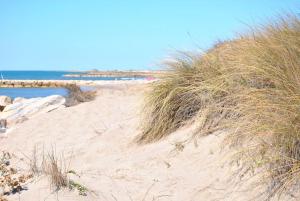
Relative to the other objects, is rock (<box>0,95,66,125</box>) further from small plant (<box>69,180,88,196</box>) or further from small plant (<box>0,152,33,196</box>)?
small plant (<box>69,180,88,196</box>)

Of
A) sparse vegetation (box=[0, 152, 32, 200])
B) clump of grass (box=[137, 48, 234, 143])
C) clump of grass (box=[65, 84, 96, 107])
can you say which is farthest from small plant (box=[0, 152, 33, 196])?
clump of grass (box=[65, 84, 96, 107])

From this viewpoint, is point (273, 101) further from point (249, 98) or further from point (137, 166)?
point (137, 166)

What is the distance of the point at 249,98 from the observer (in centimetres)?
534

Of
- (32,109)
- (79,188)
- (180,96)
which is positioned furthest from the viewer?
(32,109)

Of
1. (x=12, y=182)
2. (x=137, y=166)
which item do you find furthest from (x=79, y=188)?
(x=137, y=166)

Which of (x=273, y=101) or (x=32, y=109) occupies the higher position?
(x=273, y=101)

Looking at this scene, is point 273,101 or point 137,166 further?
point 137,166

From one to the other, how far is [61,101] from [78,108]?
9.69 feet

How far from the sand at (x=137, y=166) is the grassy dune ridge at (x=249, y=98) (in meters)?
0.25

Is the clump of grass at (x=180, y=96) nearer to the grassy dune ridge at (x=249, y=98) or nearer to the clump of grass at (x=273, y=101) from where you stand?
the grassy dune ridge at (x=249, y=98)

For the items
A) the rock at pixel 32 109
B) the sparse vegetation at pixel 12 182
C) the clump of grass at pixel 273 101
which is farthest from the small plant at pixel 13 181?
the rock at pixel 32 109

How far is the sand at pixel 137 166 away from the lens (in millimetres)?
4863

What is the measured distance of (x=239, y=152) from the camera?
4.89m

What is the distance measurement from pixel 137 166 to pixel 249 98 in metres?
1.60
